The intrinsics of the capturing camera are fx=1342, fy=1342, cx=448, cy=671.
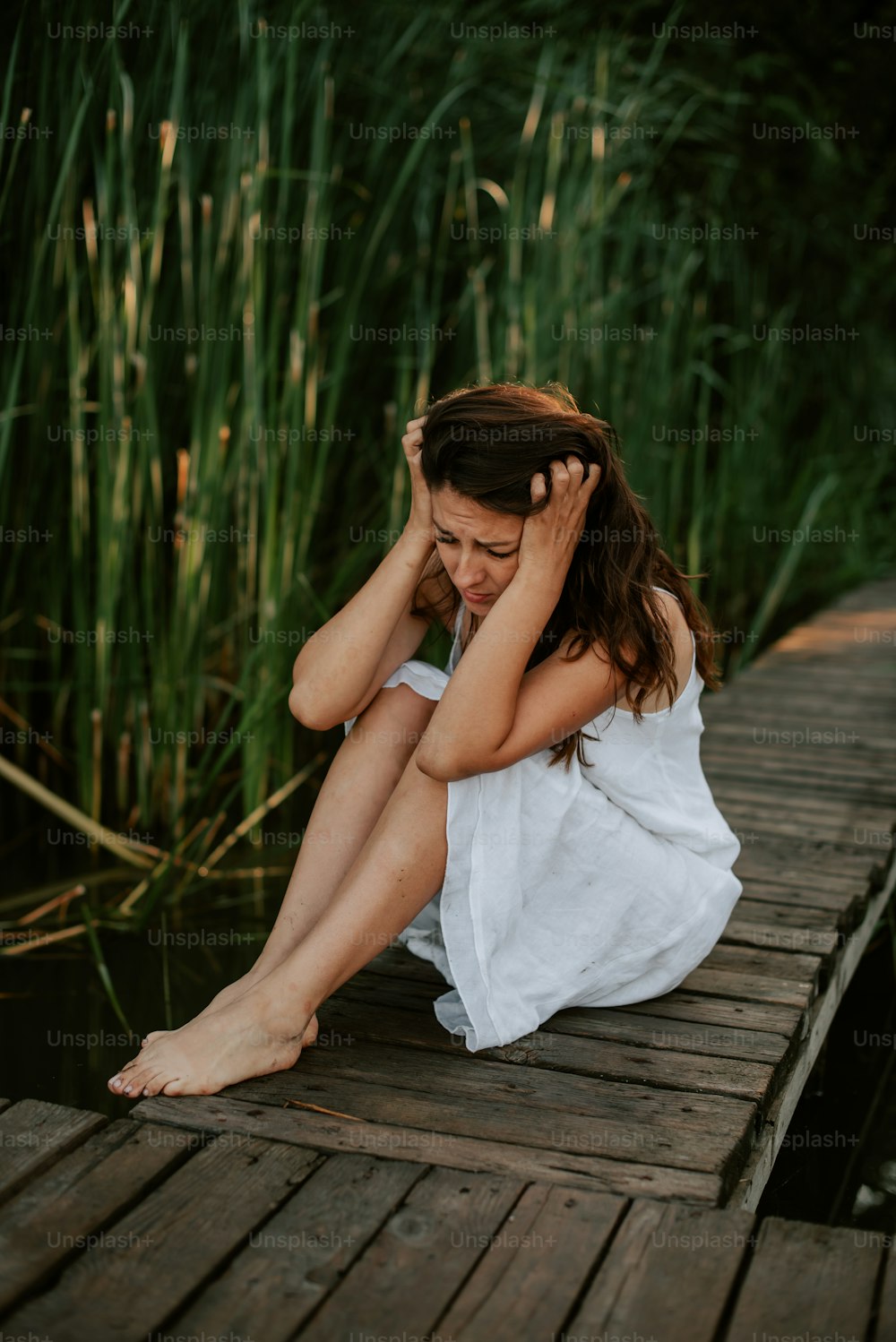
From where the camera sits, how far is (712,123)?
4.20 m

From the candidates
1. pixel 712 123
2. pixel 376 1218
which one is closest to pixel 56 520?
pixel 376 1218

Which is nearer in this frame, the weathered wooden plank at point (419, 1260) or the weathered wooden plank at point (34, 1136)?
the weathered wooden plank at point (419, 1260)

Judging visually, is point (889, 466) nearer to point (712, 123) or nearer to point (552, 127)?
point (712, 123)

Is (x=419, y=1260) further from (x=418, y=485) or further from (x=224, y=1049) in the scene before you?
(x=418, y=485)

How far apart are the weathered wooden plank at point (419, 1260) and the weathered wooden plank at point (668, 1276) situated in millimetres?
124

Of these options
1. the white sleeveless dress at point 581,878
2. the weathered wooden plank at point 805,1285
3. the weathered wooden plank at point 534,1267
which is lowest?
the weathered wooden plank at point 534,1267

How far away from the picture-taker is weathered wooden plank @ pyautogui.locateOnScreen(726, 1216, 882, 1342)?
3.98ft

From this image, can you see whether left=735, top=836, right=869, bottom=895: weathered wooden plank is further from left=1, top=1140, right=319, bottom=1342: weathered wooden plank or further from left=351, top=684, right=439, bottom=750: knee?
left=1, top=1140, right=319, bottom=1342: weathered wooden plank

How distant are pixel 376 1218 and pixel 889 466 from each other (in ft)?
16.1

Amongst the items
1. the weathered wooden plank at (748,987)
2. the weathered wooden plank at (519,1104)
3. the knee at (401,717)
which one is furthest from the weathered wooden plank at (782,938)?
the knee at (401,717)

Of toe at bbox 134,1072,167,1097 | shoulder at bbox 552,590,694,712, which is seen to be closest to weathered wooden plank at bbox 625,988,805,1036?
shoulder at bbox 552,590,694,712

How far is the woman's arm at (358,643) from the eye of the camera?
6.02 ft

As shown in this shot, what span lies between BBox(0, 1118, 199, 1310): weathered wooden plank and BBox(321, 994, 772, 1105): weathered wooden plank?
34cm

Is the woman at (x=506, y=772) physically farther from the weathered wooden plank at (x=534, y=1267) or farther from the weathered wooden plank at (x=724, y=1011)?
the weathered wooden plank at (x=534, y=1267)
